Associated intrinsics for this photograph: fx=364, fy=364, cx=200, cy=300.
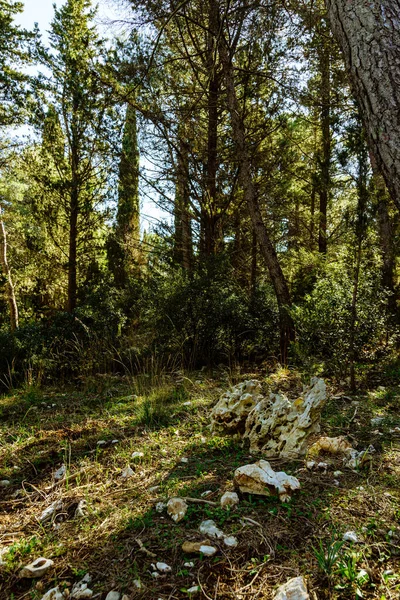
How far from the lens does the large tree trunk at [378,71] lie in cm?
179

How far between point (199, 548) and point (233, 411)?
1.36m

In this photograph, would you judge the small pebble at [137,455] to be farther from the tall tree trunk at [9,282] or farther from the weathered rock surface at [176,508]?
the tall tree trunk at [9,282]

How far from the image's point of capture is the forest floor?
146 centimetres

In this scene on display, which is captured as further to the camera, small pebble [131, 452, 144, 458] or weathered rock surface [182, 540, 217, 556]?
small pebble [131, 452, 144, 458]

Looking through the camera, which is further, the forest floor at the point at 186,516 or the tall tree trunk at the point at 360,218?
the tall tree trunk at the point at 360,218

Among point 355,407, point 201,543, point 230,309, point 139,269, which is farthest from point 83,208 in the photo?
point 201,543

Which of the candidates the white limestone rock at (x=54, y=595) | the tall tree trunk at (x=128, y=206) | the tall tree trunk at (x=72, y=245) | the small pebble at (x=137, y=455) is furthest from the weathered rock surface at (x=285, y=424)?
the tall tree trunk at (x=72, y=245)

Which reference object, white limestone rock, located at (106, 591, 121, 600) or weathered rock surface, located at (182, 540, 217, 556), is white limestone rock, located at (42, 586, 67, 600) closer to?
white limestone rock, located at (106, 591, 121, 600)

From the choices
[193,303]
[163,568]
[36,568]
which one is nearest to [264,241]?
[193,303]

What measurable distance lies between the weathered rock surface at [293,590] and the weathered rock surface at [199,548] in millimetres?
336

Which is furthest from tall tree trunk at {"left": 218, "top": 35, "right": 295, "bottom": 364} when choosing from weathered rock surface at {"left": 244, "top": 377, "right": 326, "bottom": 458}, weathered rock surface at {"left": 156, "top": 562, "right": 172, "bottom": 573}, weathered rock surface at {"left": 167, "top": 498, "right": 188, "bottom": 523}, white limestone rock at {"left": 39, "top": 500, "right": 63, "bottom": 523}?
weathered rock surface at {"left": 156, "top": 562, "right": 172, "bottom": 573}

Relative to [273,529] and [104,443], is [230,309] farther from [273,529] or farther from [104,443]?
[273,529]

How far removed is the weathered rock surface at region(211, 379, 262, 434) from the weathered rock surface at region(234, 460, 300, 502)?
84cm

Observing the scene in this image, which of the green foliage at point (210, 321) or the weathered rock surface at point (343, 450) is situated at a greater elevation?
the green foliage at point (210, 321)
